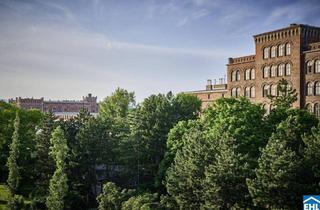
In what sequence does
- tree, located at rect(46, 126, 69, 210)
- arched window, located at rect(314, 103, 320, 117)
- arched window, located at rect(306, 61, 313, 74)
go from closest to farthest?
tree, located at rect(46, 126, 69, 210)
arched window, located at rect(314, 103, 320, 117)
arched window, located at rect(306, 61, 313, 74)

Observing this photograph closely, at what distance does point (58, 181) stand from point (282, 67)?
38.4 meters

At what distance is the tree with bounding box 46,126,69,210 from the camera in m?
40.6

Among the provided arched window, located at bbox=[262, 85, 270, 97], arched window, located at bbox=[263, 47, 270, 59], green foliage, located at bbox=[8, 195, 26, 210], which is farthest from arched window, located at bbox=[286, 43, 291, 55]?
green foliage, located at bbox=[8, 195, 26, 210]

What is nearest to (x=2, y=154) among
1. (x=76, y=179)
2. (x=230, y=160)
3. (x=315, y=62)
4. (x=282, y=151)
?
(x=76, y=179)

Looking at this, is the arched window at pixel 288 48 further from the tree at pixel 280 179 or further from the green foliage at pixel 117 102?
the green foliage at pixel 117 102

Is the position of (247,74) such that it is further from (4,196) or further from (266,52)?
(4,196)

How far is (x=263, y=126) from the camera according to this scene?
145 feet

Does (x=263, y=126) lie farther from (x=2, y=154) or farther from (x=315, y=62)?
(x=2, y=154)

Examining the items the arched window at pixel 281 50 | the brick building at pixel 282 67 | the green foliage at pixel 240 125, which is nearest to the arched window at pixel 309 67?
the brick building at pixel 282 67

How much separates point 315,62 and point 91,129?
32670mm

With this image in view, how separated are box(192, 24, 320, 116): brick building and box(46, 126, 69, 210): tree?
3264cm

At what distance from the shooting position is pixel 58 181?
41.2m

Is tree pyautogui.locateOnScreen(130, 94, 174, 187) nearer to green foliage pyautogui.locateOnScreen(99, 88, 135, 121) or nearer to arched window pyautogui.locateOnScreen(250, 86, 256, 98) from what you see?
arched window pyautogui.locateOnScreen(250, 86, 256, 98)

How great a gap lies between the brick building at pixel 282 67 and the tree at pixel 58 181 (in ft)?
107
